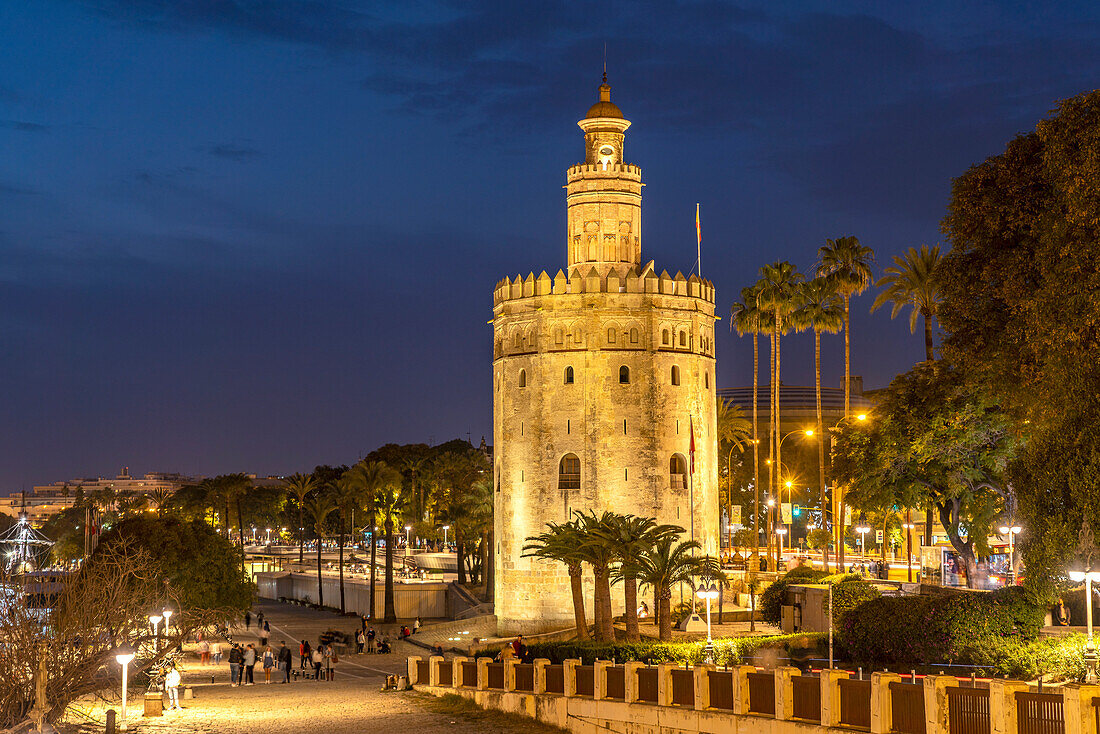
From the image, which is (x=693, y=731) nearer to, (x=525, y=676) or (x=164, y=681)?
(x=525, y=676)

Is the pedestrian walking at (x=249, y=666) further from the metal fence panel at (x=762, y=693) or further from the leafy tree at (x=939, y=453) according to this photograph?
the leafy tree at (x=939, y=453)

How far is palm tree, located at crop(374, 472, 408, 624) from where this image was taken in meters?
62.2

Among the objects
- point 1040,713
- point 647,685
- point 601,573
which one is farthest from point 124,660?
point 1040,713

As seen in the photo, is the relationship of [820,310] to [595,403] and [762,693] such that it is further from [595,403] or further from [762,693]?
[762,693]

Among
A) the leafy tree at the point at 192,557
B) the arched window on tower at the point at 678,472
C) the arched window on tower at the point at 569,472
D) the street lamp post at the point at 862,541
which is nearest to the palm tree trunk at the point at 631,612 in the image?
the arched window on tower at the point at 569,472

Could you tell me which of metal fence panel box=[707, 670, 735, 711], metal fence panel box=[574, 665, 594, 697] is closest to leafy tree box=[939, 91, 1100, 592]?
metal fence panel box=[707, 670, 735, 711]

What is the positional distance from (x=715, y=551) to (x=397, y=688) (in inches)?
826

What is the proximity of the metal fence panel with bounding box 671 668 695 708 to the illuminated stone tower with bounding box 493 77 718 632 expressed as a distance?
879 inches

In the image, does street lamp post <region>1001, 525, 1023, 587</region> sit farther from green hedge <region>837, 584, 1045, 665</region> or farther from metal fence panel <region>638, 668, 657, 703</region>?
metal fence panel <region>638, 668, 657, 703</region>

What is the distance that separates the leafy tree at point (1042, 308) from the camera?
23.7 metres

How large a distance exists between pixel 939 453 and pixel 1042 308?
1064 centimetres

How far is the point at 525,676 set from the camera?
93.4 ft

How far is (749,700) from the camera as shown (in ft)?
74.9

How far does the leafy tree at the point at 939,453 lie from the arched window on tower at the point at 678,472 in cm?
1157
